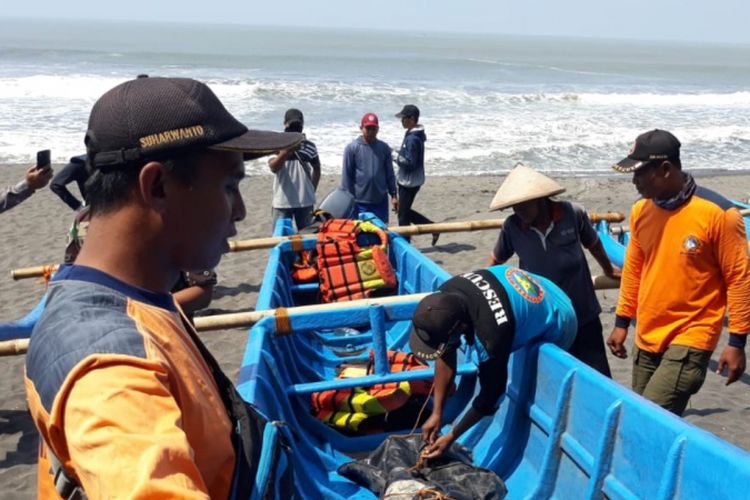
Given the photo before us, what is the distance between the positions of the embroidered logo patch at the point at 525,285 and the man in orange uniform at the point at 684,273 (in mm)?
622

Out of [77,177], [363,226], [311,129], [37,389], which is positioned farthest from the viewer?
[311,129]

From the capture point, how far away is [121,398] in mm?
953

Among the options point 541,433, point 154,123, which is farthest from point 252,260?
point 154,123

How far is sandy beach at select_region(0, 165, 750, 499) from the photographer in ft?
16.5

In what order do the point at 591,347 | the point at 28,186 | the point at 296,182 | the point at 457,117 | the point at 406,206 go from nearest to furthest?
the point at 591,347, the point at 28,186, the point at 296,182, the point at 406,206, the point at 457,117

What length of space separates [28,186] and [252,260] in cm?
551

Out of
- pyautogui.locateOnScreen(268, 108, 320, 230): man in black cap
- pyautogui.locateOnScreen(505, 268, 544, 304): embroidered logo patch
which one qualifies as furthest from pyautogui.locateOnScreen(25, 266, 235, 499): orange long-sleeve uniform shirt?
pyautogui.locateOnScreen(268, 108, 320, 230): man in black cap

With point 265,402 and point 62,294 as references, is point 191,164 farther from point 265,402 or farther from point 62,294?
point 265,402

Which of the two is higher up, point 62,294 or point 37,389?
point 62,294

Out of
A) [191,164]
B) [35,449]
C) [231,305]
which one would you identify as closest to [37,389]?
[191,164]

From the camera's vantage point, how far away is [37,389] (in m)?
1.03

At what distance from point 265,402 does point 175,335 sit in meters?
2.48

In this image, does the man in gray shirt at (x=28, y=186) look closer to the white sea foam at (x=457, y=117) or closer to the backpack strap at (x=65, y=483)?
the backpack strap at (x=65, y=483)

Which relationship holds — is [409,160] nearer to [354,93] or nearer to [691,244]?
[691,244]
